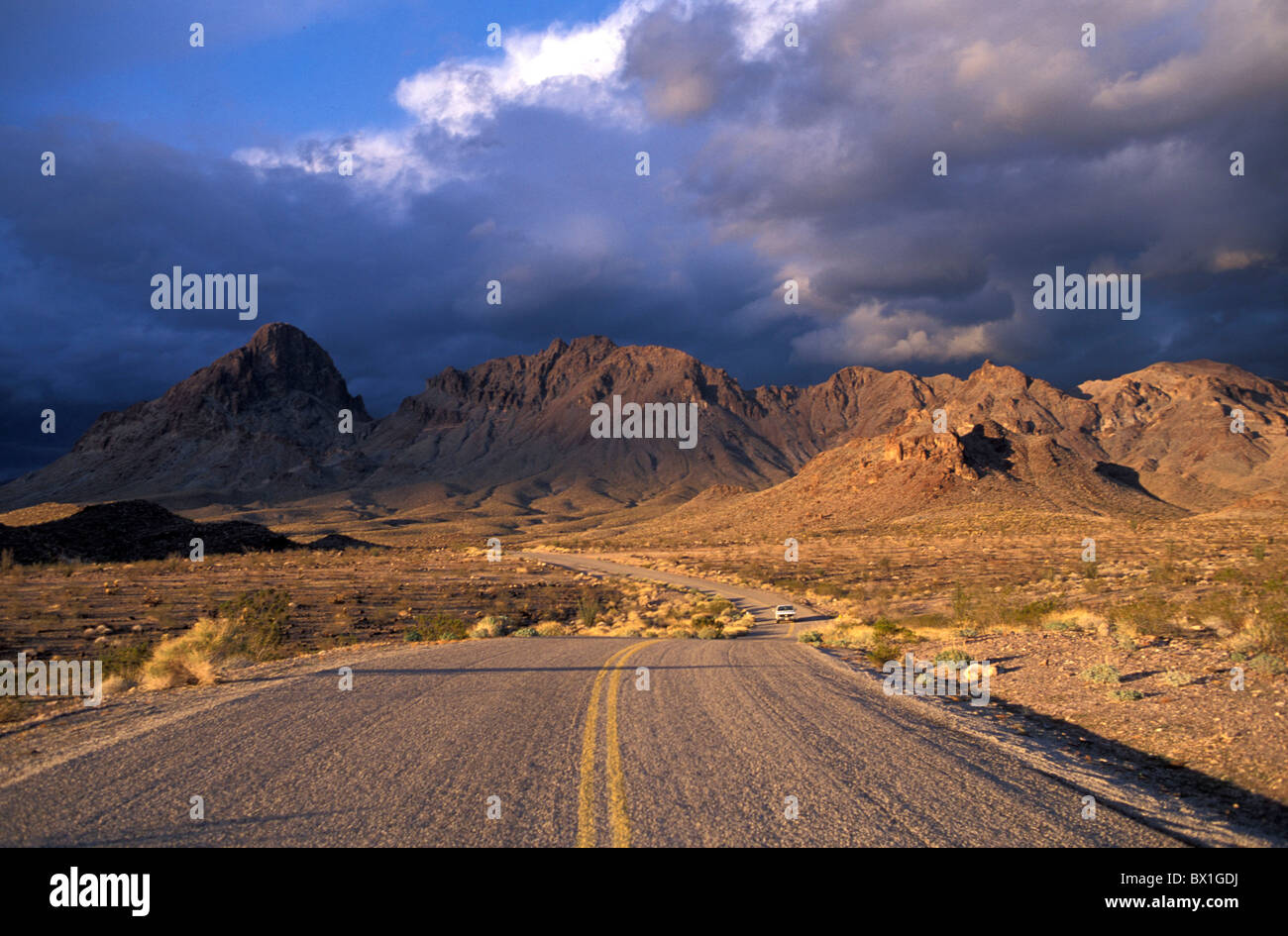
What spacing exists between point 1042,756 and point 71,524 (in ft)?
245

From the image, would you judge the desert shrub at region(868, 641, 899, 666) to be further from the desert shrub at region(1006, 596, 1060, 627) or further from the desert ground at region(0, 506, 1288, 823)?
the desert shrub at region(1006, 596, 1060, 627)

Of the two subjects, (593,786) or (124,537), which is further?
(124,537)

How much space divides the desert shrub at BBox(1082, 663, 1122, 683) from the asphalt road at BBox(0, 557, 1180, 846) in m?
4.04

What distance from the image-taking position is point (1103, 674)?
11773 millimetres

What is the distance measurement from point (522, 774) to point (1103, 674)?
1019 centimetres

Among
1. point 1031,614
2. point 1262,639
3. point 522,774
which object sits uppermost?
point 522,774

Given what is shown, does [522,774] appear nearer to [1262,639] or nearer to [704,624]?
[1262,639]

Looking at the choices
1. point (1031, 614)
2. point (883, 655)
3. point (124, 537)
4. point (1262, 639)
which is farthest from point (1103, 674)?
point (124, 537)

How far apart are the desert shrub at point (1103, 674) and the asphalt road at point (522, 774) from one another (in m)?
4.04

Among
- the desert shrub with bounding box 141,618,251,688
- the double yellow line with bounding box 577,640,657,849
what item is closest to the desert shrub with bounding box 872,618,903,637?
the double yellow line with bounding box 577,640,657,849

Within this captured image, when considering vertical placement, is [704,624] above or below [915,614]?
below

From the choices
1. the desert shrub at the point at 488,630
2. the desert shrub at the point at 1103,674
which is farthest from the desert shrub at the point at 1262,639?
the desert shrub at the point at 488,630

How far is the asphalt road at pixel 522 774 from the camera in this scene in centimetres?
503
